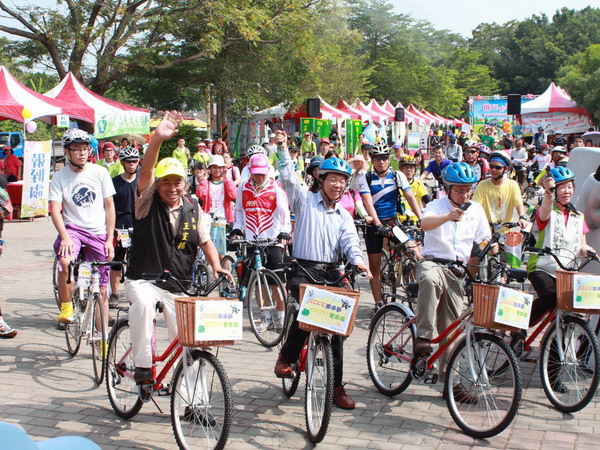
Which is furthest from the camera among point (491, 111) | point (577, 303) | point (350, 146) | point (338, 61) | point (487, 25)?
point (487, 25)

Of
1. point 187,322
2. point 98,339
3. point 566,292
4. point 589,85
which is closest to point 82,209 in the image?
point 98,339

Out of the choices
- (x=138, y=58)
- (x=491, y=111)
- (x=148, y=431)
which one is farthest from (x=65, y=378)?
(x=491, y=111)

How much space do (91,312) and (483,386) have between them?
10.9 ft

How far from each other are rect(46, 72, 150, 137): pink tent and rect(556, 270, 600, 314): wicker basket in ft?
55.0

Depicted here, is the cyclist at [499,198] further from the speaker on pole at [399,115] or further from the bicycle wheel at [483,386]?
the speaker on pole at [399,115]

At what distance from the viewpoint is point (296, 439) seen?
504cm

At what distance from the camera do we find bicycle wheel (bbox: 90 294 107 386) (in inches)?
250

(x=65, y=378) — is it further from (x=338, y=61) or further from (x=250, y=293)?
(x=338, y=61)

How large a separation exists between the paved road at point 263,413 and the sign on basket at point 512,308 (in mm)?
771

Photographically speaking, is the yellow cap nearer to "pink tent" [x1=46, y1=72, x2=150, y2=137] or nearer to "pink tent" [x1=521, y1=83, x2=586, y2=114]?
"pink tent" [x1=46, y1=72, x2=150, y2=137]

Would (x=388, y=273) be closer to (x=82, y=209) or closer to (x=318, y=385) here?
(x=82, y=209)

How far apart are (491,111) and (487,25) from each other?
95820mm

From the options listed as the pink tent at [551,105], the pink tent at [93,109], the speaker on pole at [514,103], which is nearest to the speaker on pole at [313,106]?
the pink tent at [93,109]

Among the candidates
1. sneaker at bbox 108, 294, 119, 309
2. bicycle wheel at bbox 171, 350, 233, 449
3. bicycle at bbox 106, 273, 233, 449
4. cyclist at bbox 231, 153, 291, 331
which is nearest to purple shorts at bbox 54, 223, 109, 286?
cyclist at bbox 231, 153, 291, 331
